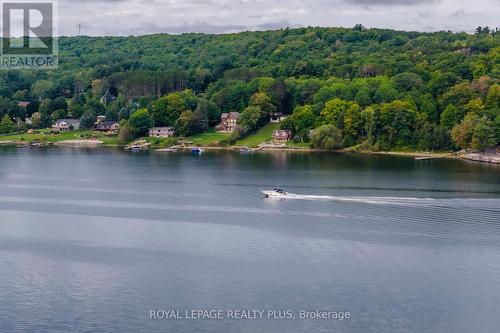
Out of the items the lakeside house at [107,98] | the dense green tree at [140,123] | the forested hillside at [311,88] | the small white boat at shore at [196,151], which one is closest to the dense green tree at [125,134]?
the forested hillside at [311,88]

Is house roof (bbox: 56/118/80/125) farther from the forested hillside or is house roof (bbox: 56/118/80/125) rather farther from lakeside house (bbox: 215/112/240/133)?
lakeside house (bbox: 215/112/240/133)

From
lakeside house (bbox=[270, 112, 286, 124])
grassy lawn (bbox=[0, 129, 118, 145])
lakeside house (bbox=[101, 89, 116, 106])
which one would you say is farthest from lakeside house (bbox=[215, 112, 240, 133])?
lakeside house (bbox=[101, 89, 116, 106])

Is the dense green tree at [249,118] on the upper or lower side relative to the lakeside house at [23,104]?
lower

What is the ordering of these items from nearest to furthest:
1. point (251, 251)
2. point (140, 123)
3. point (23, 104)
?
point (251, 251)
point (140, 123)
point (23, 104)

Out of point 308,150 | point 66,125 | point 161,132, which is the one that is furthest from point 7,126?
point 308,150

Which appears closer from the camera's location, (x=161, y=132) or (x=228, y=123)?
(x=161, y=132)

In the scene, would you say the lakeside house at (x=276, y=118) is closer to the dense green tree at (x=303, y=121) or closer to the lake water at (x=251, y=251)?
the dense green tree at (x=303, y=121)

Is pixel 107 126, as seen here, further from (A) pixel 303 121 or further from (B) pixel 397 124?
(B) pixel 397 124
